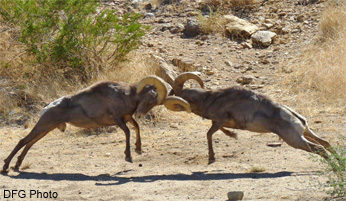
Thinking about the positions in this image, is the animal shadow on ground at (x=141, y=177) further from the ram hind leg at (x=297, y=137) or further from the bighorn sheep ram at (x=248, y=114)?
the bighorn sheep ram at (x=248, y=114)

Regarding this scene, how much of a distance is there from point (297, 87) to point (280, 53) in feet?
7.65

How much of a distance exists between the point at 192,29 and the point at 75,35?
4.22 metres

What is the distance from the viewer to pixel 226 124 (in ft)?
36.6

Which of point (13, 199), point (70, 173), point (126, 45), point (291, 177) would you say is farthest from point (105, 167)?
point (126, 45)

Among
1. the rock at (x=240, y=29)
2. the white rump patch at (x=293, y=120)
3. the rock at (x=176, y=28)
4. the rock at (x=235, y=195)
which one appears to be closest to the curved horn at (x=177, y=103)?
the white rump patch at (x=293, y=120)

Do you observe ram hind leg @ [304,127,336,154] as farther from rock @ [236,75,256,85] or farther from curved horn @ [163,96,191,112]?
rock @ [236,75,256,85]

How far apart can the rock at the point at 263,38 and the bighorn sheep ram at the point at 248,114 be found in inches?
270

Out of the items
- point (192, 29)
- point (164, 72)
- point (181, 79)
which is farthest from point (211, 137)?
point (192, 29)

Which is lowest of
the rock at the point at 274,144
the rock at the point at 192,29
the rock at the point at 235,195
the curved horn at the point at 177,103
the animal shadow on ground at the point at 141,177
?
the animal shadow on ground at the point at 141,177

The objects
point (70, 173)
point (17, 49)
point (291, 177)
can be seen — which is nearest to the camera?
point (291, 177)

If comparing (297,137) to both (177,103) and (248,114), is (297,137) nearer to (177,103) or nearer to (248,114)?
(248,114)

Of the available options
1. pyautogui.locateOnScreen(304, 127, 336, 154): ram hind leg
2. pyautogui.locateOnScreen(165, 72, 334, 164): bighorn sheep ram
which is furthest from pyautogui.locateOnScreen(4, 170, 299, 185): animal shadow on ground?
pyautogui.locateOnScreen(304, 127, 336, 154): ram hind leg

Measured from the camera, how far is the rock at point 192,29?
61.8ft

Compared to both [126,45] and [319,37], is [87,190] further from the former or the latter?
[319,37]
